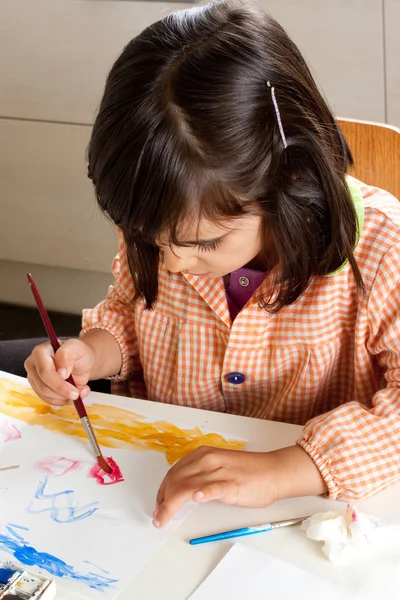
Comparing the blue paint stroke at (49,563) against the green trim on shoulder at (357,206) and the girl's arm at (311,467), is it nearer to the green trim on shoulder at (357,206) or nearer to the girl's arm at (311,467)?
the girl's arm at (311,467)

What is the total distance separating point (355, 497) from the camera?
0.81m

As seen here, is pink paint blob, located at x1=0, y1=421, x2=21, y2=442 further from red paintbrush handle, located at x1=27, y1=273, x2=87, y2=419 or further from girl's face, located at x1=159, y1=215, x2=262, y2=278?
girl's face, located at x1=159, y1=215, x2=262, y2=278

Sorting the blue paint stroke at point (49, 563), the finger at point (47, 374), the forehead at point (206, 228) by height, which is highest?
the forehead at point (206, 228)

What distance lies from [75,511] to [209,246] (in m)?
0.29

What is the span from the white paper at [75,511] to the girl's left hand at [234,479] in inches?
0.9

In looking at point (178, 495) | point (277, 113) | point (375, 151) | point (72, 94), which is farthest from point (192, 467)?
point (72, 94)

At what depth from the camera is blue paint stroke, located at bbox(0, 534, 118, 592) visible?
721 millimetres

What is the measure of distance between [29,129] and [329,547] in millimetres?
1785

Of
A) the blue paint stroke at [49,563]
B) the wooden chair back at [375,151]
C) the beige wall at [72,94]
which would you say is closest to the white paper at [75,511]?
the blue paint stroke at [49,563]

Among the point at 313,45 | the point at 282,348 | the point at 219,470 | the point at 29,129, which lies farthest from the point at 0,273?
the point at 219,470

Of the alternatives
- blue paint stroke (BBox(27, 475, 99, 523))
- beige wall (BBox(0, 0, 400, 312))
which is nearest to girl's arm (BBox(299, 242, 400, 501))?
blue paint stroke (BBox(27, 475, 99, 523))

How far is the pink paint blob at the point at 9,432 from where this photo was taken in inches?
36.7

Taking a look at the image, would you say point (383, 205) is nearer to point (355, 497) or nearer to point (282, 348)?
point (282, 348)

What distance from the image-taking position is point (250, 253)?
0.90 m
